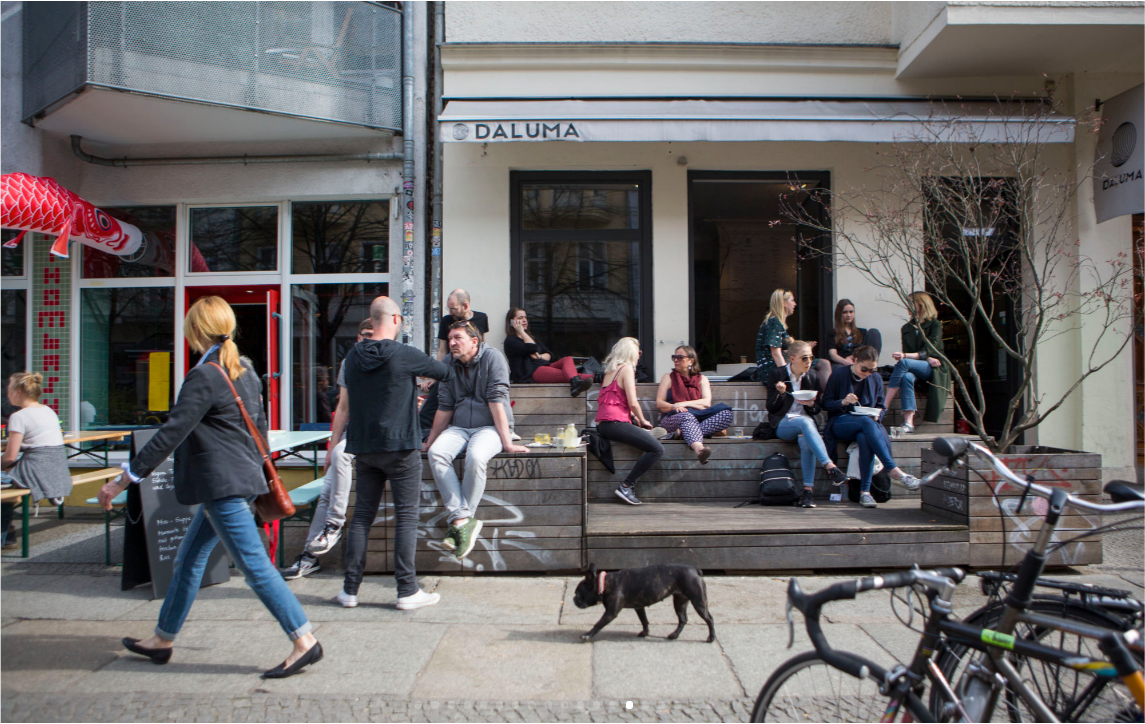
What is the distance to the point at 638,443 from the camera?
589 cm

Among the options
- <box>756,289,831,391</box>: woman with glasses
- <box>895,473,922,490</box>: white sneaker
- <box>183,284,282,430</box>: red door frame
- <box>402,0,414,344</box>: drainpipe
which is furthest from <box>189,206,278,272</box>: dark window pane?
<box>895,473,922,490</box>: white sneaker

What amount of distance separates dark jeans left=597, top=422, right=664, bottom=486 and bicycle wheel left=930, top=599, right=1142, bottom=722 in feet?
11.8

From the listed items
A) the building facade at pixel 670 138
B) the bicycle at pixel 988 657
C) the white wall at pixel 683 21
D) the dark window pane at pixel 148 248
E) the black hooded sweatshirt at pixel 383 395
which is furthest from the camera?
the dark window pane at pixel 148 248

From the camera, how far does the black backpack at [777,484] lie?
5.80 meters

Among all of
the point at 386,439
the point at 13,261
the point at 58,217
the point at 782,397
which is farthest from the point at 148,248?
the point at 782,397

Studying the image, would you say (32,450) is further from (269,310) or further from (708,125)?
(708,125)

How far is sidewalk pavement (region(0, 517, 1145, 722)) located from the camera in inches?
129

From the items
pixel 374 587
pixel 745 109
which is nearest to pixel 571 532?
pixel 374 587

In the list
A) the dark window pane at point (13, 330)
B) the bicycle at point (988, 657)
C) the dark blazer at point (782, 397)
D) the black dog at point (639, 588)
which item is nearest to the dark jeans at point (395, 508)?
the black dog at point (639, 588)

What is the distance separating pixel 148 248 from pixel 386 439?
6.72 m

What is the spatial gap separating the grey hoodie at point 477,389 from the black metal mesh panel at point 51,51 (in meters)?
5.42

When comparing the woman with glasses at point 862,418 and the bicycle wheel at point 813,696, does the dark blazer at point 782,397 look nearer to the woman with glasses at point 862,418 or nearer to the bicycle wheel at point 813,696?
the woman with glasses at point 862,418

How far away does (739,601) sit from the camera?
15.1ft

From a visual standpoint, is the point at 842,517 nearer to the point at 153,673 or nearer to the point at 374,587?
the point at 374,587
